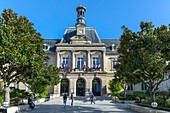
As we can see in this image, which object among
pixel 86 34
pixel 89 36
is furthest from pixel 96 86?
pixel 86 34

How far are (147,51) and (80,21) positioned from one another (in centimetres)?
3252

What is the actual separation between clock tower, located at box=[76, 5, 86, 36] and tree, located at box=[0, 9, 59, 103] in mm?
27968

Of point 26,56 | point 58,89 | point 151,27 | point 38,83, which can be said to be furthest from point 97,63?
point 26,56

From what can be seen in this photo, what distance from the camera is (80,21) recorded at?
46.6 metres

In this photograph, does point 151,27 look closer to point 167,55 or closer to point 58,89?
point 167,55

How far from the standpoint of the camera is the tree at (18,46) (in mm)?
13312

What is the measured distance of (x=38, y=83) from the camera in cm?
2805

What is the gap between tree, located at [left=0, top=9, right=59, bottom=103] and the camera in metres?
13.3

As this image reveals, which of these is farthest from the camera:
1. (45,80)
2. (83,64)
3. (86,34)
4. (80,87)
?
(86,34)

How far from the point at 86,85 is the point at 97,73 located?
3.39 m

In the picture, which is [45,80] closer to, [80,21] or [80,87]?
[80,87]

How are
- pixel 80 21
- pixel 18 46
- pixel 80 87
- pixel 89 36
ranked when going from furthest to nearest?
pixel 80 21 < pixel 89 36 < pixel 80 87 < pixel 18 46

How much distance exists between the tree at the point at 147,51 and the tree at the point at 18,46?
24.1 ft

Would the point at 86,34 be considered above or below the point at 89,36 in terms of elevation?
above
